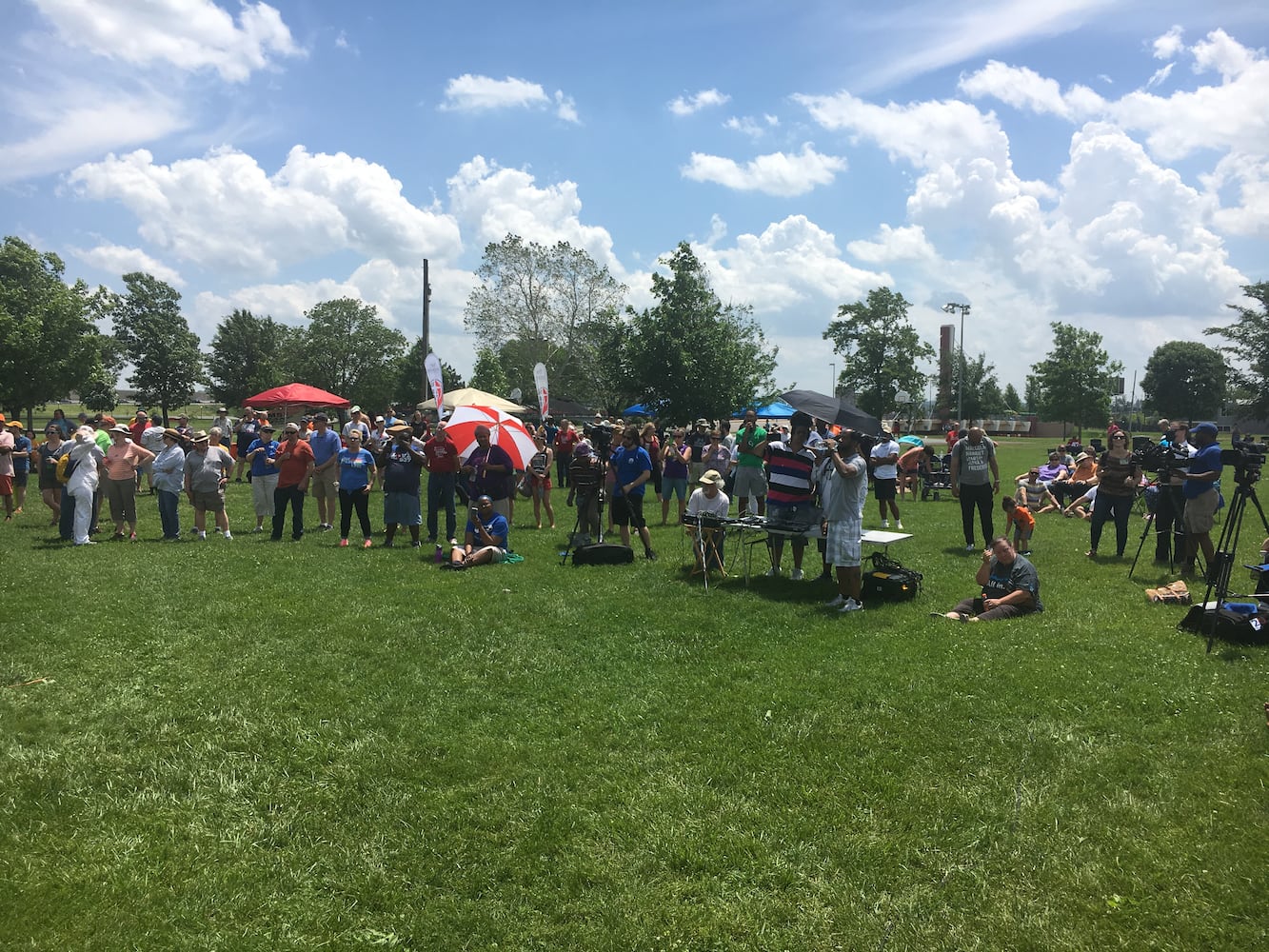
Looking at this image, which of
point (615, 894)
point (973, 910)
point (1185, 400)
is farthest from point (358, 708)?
point (1185, 400)

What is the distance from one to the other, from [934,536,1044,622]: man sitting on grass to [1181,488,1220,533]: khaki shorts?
111 inches

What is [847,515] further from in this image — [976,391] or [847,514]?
[976,391]

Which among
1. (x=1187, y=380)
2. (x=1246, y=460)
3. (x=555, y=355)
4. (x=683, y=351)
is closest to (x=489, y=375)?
(x=555, y=355)

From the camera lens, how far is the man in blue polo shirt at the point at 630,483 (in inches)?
419

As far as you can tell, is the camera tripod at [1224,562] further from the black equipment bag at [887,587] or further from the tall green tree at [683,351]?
the tall green tree at [683,351]

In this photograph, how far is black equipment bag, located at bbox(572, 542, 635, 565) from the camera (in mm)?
10125

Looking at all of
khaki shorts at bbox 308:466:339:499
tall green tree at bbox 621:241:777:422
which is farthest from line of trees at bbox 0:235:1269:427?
khaki shorts at bbox 308:466:339:499

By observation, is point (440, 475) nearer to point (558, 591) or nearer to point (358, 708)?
point (558, 591)

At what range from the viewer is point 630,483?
10734mm

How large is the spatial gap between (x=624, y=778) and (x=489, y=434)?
7.04 meters

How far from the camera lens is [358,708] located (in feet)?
18.1

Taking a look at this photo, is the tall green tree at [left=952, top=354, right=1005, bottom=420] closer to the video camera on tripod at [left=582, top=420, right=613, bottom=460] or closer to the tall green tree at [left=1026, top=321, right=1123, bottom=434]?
the tall green tree at [left=1026, top=321, right=1123, bottom=434]

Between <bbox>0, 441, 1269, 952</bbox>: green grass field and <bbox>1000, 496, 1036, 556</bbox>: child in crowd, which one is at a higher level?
<bbox>1000, 496, 1036, 556</bbox>: child in crowd

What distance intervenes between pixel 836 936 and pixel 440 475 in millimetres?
9366
